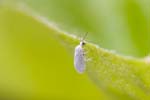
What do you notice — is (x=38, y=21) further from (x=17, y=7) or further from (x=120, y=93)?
(x=120, y=93)

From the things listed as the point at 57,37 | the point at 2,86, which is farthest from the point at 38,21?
the point at 2,86

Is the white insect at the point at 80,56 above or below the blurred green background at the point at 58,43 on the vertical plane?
below

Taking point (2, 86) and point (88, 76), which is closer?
point (88, 76)

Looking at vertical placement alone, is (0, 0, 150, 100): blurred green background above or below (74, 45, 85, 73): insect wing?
above

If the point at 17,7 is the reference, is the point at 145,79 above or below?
below

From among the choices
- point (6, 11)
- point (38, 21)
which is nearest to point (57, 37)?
point (38, 21)

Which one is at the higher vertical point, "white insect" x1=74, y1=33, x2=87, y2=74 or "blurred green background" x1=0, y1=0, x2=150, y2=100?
"blurred green background" x1=0, y1=0, x2=150, y2=100
